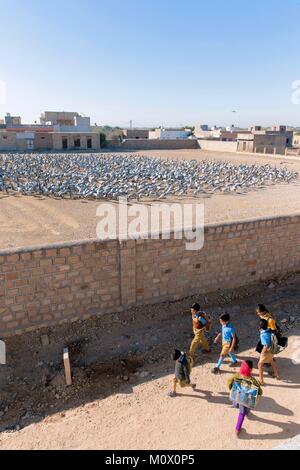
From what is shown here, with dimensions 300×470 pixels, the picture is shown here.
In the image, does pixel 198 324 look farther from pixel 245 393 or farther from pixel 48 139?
pixel 48 139

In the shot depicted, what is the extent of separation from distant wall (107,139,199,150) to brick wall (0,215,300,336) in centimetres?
4451

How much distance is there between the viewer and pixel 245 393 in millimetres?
4074

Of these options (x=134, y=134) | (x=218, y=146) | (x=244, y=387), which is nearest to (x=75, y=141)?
(x=134, y=134)

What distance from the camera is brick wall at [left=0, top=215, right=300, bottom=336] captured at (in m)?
5.88

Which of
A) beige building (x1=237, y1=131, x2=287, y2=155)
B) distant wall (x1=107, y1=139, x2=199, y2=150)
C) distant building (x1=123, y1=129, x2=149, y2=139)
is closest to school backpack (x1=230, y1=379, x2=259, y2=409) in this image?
beige building (x1=237, y1=131, x2=287, y2=155)

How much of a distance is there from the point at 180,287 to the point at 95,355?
224 cm

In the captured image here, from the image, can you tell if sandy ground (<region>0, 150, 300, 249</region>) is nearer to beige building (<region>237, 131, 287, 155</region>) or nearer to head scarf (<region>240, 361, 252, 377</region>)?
head scarf (<region>240, 361, 252, 377</region>)

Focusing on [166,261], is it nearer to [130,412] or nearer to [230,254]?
[230,254]

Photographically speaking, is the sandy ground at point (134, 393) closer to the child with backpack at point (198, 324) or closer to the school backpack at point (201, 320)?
the child with backpack at point (198, 324)

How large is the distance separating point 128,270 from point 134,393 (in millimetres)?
2216

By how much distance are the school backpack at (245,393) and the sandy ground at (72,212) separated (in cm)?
642

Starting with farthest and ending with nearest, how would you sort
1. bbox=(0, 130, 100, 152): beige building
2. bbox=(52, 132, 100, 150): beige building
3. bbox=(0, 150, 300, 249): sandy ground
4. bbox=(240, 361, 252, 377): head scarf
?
bbox=(52, 132, 100, 150): beige building → bbox=(0, 130, 100, 152): beige building → bbox=(0, 150, 300, 249): sandy ground → bbox=(240, 361, 252, 377): head scarf
